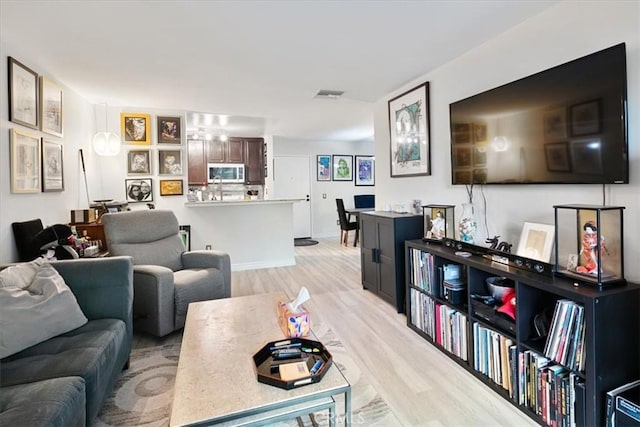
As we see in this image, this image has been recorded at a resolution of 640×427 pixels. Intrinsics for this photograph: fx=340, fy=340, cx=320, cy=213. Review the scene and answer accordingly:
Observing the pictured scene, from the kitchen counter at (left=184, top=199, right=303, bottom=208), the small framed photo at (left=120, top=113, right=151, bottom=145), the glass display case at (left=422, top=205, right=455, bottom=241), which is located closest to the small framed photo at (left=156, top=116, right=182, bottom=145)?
the small framed photo at (left=120, top=113, right=151, bottom=145)

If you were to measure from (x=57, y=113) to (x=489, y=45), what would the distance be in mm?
3646

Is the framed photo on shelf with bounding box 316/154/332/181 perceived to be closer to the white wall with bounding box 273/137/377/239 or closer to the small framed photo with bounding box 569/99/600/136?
the white wall with bounding box 273/137/377/239

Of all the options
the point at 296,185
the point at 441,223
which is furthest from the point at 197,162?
the point at 441,223

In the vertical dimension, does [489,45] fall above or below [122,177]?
above

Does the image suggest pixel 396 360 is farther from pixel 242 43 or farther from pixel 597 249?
pixel 242 43

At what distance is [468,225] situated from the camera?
2484 mm

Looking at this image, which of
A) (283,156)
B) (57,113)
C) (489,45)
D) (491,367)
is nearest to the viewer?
(491,367)

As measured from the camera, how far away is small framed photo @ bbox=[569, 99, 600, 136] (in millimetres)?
1676

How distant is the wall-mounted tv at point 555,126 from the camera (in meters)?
1.61

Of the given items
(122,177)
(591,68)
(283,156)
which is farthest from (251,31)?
(283,156)

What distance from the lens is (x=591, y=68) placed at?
169 cm

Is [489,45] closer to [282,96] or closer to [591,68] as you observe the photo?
[591,68]

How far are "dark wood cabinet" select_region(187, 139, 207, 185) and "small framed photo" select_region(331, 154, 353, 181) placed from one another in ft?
9.14

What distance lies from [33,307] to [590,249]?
2617 mm
